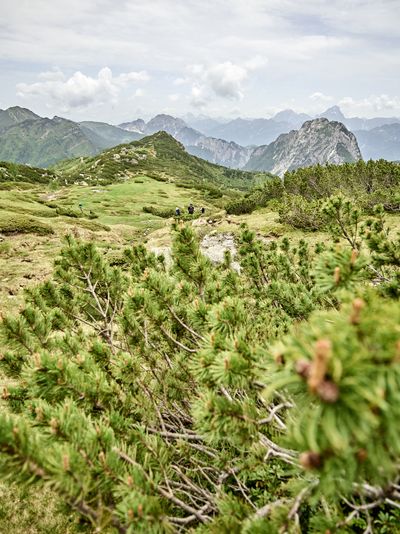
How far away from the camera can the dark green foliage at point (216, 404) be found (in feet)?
3.66

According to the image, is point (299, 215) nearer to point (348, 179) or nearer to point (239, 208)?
point (239, 208)

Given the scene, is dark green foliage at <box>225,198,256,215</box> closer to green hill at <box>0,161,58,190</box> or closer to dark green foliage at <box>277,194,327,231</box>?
dark green foliage at <box>277,194,327,231</box>

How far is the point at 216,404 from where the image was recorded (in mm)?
2219

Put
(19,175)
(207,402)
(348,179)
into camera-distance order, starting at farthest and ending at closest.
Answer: (19,175)
(348,179)
(207,402)

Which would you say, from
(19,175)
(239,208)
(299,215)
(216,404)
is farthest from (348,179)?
(19,175)

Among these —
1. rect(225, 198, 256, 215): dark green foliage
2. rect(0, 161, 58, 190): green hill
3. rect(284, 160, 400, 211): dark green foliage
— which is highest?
rect(0, 161, 58, 190): green hill

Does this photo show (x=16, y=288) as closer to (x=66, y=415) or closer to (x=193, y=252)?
(x=193, y=252)

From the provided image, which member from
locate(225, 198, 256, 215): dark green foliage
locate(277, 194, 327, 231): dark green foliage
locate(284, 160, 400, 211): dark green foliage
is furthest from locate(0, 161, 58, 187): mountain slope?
locate(277, 194, 327, 231): dark green foliage

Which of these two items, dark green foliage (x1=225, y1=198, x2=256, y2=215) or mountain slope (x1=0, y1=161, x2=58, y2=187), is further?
mountain slope (x1=0, y1=161, x2=58, y2=187)

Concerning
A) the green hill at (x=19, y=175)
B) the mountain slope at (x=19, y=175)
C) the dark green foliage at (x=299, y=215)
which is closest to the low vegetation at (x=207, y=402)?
the dark green foliage at (x=299, y=215)

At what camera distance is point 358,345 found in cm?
111

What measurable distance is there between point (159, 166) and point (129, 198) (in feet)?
334

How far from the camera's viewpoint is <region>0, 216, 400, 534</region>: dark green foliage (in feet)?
3.66

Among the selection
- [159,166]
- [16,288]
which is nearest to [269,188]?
[16,288]
